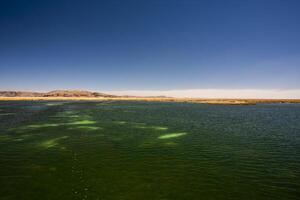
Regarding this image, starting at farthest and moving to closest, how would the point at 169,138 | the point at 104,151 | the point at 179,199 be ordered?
the point at 169,138 < the point at 104,151 < the point at 179,199

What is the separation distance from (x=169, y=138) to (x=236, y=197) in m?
16.7

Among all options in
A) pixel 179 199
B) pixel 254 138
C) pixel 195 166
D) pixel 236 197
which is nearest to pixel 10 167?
pixel 179 199

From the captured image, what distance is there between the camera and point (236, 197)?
12.0 metres

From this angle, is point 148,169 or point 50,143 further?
point 50,143

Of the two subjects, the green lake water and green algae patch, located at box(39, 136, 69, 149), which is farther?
green algae patch, located at box(39, 136, 69, 149)

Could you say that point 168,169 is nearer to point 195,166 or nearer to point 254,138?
point 195,166

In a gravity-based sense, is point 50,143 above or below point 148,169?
below

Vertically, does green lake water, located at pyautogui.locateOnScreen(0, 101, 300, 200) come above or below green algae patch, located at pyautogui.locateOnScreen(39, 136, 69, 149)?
above

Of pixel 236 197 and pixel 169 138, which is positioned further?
pixel 169 138

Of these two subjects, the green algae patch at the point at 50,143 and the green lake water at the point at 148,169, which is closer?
the green lake water at the point at 148,169

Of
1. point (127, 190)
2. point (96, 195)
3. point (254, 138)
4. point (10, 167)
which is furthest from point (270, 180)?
point (10, 167)

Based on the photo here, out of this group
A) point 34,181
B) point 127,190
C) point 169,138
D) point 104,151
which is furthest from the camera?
point 169,138

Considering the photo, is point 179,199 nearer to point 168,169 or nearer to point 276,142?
point 168,169

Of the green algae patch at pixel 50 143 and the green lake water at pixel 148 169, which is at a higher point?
the green lake water at pixel 148 169
